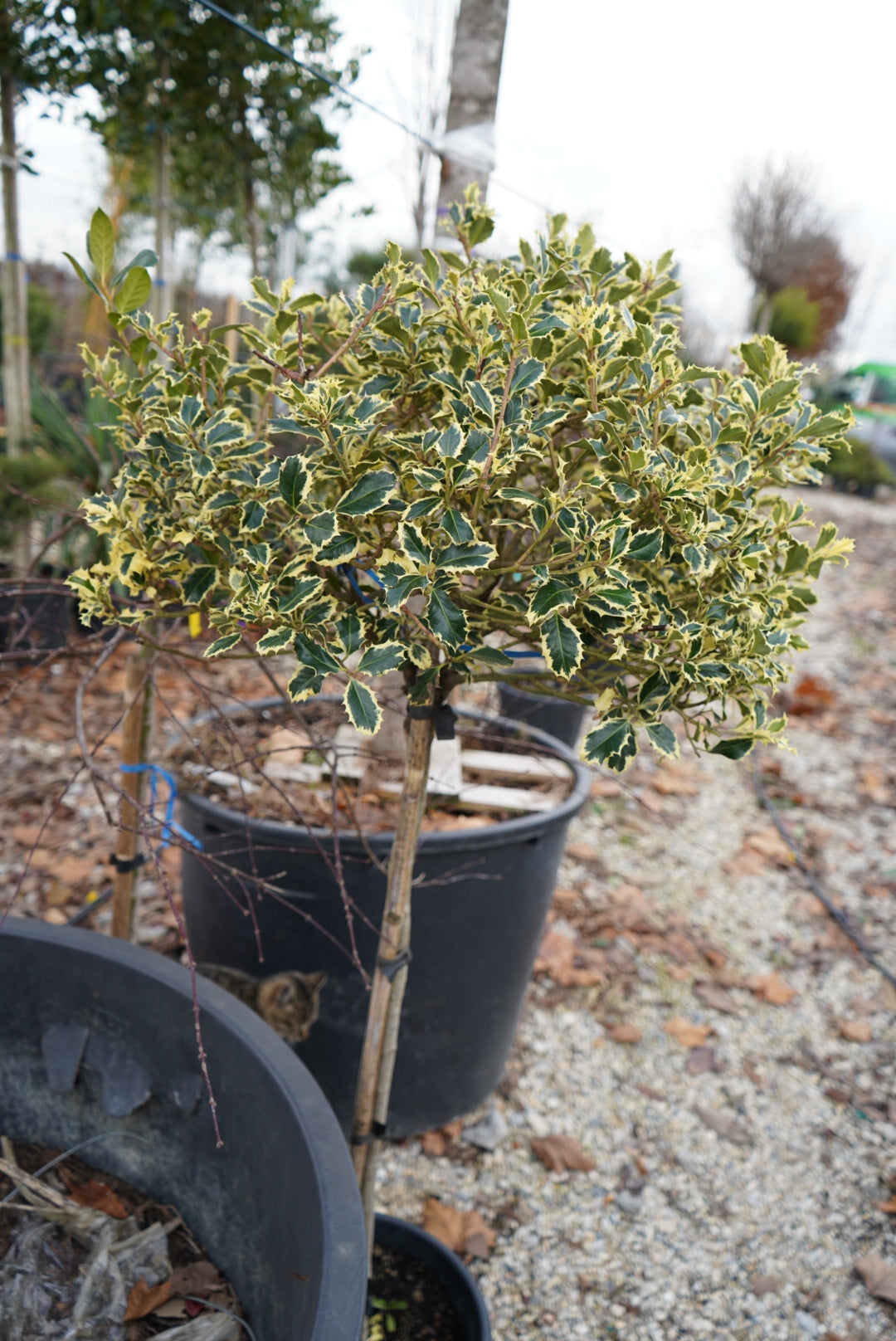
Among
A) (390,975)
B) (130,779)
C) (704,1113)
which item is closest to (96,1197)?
(390,975)

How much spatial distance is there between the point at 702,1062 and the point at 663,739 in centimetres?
176

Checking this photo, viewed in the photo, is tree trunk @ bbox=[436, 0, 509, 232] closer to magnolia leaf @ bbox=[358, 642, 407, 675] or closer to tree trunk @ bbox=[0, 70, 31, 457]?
magnolia leaf @ bbox=[358, 642, 407, 675]

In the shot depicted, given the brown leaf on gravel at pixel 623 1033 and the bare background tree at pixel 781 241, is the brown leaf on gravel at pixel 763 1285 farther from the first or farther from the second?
the bare background tree at pixel 781 241

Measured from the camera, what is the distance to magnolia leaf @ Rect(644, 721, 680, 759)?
100 centimetres

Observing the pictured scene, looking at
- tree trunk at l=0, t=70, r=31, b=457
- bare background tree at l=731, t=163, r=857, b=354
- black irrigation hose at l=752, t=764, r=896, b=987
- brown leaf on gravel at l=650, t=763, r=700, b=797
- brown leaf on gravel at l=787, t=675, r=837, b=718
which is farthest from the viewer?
bare background tree at l=731, t=163, r=857, b=354

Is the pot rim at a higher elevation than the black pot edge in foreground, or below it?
higher

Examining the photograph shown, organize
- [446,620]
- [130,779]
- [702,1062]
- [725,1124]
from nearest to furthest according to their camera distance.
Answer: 1. [446,620]
2. [130,779]
3. [725,1124]
4. [702,1062]

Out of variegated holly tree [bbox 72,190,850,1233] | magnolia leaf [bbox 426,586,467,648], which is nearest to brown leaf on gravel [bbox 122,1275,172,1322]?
variegated holly tree [bbox 72,190,850,1233]

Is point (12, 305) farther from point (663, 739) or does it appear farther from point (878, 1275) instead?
point (878, 1275)

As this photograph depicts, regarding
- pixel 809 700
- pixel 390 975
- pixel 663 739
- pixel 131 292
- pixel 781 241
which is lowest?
pixel 809 700

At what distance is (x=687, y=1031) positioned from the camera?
8.06ft

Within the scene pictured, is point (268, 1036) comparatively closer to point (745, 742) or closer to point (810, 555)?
point (745, 742)

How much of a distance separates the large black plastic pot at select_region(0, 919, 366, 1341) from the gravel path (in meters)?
0.69

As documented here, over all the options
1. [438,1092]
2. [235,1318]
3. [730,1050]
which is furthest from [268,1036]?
[730,1050]
